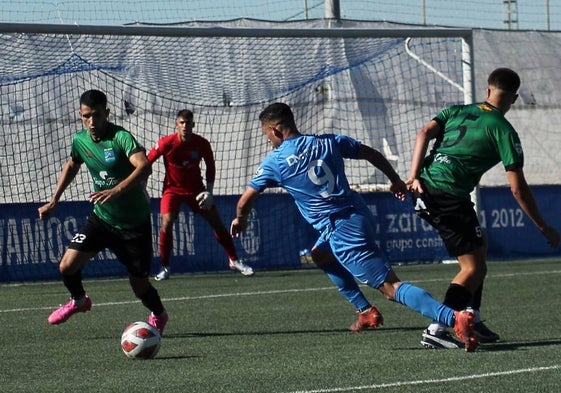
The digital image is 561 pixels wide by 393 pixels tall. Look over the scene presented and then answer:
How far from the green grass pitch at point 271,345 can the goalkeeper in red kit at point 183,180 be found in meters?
0.90

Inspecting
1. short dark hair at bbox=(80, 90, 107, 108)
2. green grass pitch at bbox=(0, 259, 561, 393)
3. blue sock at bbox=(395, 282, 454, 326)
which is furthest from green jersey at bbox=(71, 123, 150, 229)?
blue sock at bbox=(395, 282, 454, 326)

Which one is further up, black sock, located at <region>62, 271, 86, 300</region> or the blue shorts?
the blue shorts

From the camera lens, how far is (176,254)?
59.4ft

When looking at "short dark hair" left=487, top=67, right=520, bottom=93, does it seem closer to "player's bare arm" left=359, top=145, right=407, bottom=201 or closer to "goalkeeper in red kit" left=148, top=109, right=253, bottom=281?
"player's bare arm" left=359, top=145, right=407, bottom=201

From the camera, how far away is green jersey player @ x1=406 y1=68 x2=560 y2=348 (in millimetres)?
9188

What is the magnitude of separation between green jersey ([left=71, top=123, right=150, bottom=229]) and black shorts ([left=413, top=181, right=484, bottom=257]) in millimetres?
2368

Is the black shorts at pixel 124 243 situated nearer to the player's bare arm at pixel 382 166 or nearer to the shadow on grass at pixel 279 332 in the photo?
the shadow on grass at pixel 279 332

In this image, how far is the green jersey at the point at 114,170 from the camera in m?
10.1

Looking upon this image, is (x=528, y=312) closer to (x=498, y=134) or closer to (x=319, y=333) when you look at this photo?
(x=319, y=333)

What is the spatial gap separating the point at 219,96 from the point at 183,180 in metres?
2.74

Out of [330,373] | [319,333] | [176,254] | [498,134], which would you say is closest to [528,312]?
[319,333]

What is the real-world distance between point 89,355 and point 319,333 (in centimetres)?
210

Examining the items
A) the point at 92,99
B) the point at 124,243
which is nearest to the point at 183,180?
the point at 124,243

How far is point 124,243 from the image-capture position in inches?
408
